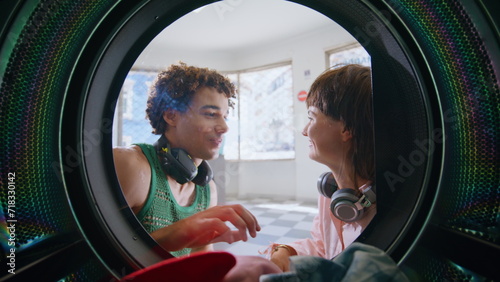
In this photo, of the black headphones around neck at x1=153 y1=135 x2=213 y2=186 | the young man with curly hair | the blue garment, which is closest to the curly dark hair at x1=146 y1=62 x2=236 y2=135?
the young man with curly hair

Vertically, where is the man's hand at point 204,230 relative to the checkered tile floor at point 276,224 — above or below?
above

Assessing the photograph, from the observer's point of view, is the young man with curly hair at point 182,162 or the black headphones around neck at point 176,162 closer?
the young man with curly hair at point 182,162

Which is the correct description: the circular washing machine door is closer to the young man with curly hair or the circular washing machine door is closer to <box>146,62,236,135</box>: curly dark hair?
the young man with curly hair

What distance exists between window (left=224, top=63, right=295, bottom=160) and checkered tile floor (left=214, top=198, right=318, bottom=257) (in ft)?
2.22

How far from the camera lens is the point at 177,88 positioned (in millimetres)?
1117

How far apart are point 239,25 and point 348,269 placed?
256 cm

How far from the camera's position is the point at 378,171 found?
2.16ft

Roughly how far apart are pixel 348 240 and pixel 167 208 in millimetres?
708

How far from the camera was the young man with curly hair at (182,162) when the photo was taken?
869mm

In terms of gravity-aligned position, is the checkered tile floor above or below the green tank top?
below

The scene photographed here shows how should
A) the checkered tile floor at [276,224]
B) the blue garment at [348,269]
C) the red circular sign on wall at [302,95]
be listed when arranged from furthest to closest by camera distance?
the red circular sign on wall at [302,95] → the checkered tile floor at [276,224] → the blue garment at [348,269]

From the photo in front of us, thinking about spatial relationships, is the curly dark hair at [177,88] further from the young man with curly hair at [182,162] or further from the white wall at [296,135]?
the white wall at [296,135]

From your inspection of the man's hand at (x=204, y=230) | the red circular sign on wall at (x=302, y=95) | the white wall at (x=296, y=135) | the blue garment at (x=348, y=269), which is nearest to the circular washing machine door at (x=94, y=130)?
the blue garment at (x=348, y=269)

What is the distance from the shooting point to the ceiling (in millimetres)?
2254
